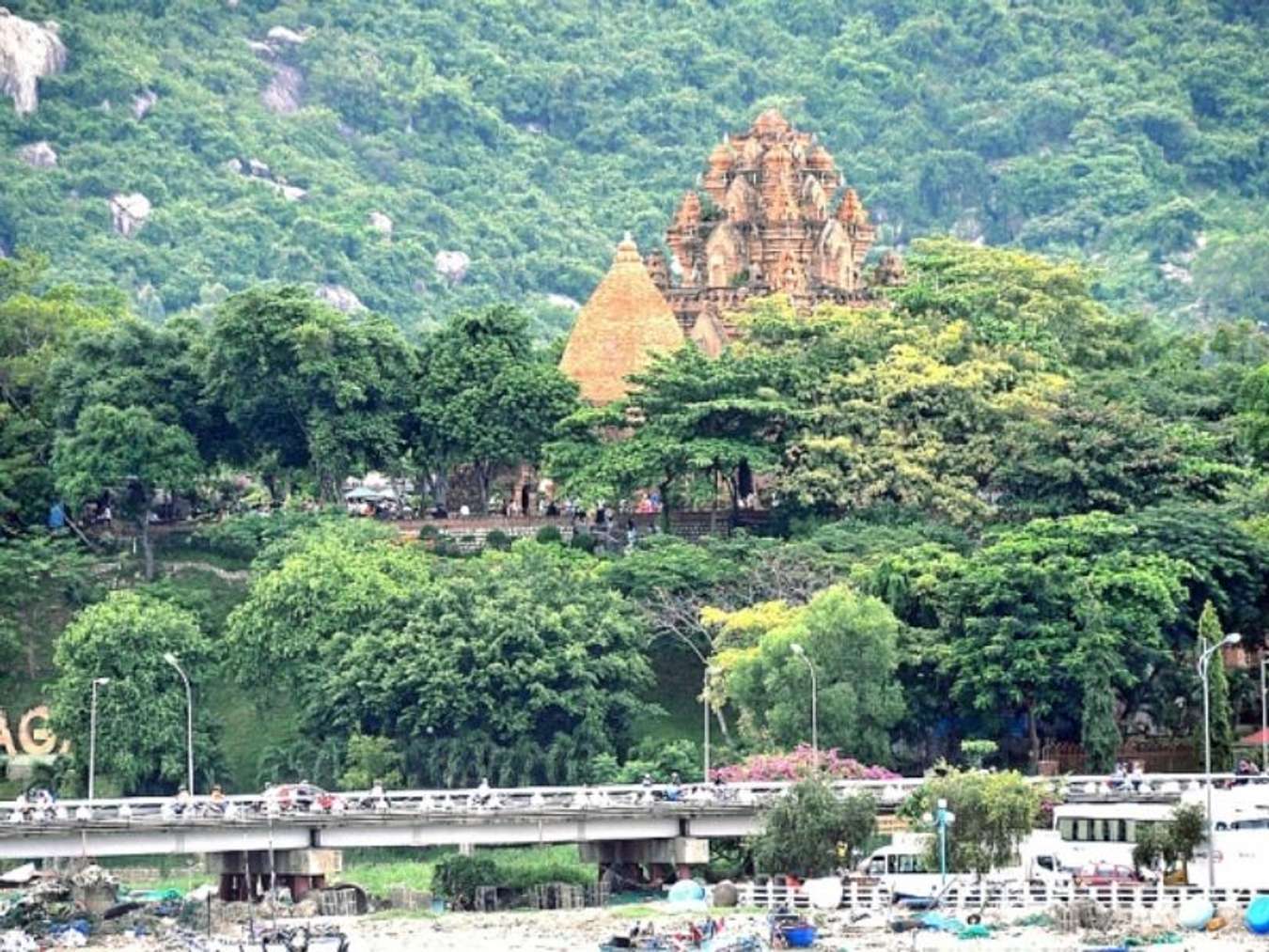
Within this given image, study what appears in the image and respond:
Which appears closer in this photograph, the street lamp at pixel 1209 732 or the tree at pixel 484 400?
the street lamp at pixel 1209 732

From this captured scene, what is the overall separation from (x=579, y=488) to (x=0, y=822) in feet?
97.7

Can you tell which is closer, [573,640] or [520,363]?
[573,640]

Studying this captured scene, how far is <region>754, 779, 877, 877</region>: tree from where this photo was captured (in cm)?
10719

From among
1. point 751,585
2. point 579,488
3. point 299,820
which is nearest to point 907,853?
point 299,820

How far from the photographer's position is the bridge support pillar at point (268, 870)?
112250mm

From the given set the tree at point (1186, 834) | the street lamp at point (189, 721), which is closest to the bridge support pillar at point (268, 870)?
the street lamp at point (189, 721)

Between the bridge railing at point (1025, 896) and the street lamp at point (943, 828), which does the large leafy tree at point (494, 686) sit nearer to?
the bridge railing at point (1025, 896)

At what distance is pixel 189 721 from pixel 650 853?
13411mm

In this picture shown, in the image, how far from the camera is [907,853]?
352 ft

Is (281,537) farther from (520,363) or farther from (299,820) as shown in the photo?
(299,820)

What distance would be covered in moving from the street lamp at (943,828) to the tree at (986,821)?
21cm

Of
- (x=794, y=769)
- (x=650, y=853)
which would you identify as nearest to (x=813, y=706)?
(x=794, y=769)

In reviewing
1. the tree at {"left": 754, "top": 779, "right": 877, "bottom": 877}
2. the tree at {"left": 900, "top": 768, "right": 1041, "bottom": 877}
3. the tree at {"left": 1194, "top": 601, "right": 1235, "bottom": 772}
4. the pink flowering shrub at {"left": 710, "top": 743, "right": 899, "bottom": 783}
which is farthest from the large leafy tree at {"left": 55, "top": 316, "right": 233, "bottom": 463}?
the tree at {"left": 900, "top": 768, "right": 1041, "bottom": 877}

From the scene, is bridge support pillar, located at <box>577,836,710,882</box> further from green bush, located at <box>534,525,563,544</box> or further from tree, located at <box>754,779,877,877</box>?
green bush, located at <box>534,525,563,544</box>
